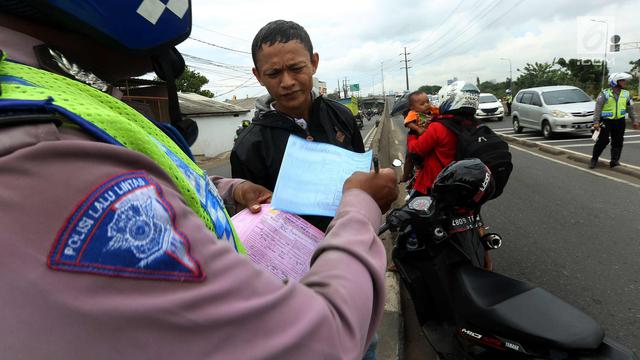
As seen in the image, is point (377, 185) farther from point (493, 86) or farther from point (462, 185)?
point (493, 86)

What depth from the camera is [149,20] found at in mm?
713

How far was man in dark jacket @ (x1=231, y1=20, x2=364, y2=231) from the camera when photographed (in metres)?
1.78

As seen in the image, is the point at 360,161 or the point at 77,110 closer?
the point at 77,110

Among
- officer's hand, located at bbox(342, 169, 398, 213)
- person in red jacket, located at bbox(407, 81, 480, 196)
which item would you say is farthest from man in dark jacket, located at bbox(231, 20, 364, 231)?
person in red jacket, located at bbox(407, 81, 480, 196)

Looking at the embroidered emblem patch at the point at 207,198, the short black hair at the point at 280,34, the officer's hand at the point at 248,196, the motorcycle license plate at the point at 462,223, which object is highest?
the short black hair at the point at 280,34

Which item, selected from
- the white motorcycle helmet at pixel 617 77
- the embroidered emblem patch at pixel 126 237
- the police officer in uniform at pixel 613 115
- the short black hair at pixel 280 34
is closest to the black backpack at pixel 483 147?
the short black hair at pixel 280 34

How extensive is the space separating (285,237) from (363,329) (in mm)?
436

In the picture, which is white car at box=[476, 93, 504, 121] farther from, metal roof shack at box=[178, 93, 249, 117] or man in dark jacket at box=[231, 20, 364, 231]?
man in dark jacket at box=[231, 20, 364, 231]

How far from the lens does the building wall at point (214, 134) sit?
84.7ft

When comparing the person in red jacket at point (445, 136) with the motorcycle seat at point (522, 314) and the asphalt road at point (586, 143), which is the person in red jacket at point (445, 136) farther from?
the asphalt road at point (586, 143)

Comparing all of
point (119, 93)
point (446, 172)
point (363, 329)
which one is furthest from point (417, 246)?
point (119, 93)

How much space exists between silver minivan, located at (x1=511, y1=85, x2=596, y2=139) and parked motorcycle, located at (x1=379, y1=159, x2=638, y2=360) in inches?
432

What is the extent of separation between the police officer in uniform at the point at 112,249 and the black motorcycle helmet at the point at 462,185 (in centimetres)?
151

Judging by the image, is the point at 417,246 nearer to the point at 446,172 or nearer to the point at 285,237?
the point at 446,172
